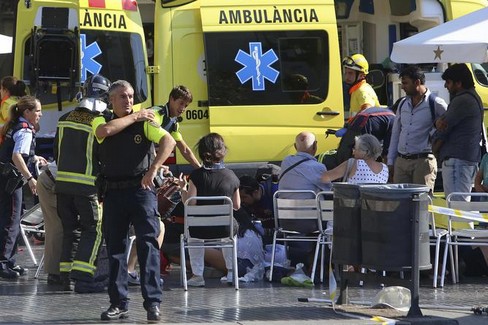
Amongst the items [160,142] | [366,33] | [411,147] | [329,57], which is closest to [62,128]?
[160,142]

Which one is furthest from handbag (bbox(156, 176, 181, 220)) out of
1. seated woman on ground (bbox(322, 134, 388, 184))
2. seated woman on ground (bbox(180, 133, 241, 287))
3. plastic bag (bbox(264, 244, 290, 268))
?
seated woman on ground (bbox(322, 134, 388, 184))

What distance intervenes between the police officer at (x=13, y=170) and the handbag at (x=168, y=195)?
1232mm

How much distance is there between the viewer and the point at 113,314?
942 centimetres

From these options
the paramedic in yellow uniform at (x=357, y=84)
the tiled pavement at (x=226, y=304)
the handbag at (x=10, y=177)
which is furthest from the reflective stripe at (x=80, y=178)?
the paramedic in yellow uniform at (x=357, y=84)

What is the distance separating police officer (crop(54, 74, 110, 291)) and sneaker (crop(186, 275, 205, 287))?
39.6 inches

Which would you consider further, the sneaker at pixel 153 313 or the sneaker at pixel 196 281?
the sneaker at pixel 196 281

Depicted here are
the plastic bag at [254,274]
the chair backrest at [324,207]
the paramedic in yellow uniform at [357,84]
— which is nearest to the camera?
the chair backrest at [324,207]

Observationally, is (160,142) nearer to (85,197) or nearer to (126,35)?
(85,197)

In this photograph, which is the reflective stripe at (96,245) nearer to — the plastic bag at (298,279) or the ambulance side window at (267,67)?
the plastic bag at (298,279)

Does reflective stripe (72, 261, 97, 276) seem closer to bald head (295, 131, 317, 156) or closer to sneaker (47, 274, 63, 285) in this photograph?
sneaker (47, 274, 63, 285)

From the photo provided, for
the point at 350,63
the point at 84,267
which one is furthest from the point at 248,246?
the point at 350,63

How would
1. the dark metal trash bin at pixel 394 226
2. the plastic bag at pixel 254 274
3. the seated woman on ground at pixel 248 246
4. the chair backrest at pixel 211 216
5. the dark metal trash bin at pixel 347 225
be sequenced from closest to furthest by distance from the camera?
the dark metal trash bin at pixel 394 226 → the dark metal trash bin at pixel 347 225 → the chair backrest at pixel 211 216 → the plastic bag at pixel 254 274 → the seated woman on ground at pixel 248 246

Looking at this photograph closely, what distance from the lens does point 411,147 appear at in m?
12.4

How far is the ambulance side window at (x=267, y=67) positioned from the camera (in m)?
14.5
